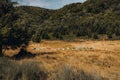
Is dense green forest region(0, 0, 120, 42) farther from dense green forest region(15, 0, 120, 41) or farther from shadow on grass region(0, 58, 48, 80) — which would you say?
shadow on grass region(0, 58, 48, 80)

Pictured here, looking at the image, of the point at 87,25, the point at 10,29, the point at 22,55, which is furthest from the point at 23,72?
the point at 87,25

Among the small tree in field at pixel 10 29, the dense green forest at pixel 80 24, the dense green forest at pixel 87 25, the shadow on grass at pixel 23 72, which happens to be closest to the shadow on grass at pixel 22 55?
the small tree in field at pixel 10 29

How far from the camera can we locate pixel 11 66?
10.9 meters

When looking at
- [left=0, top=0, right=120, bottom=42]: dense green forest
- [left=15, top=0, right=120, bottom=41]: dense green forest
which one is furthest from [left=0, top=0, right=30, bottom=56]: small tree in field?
[left=15, top=0, right=120, bottom=41]: dense green forest

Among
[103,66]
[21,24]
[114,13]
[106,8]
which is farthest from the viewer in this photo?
[106,8]

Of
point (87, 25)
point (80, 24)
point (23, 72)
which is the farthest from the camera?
point (80, 24)

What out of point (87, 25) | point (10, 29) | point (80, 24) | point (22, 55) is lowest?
point (22, 55)

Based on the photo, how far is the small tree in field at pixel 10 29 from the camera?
19953 mm

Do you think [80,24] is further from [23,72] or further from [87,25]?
[23,72]

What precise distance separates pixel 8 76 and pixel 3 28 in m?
10.9

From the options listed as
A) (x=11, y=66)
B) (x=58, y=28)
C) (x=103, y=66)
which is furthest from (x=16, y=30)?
(x=58, y=28)

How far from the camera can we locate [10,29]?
65.9 feet

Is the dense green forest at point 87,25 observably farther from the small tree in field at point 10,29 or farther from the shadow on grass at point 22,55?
the shadow on grass at point 22,55

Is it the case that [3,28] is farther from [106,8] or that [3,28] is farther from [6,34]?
[106,8]
